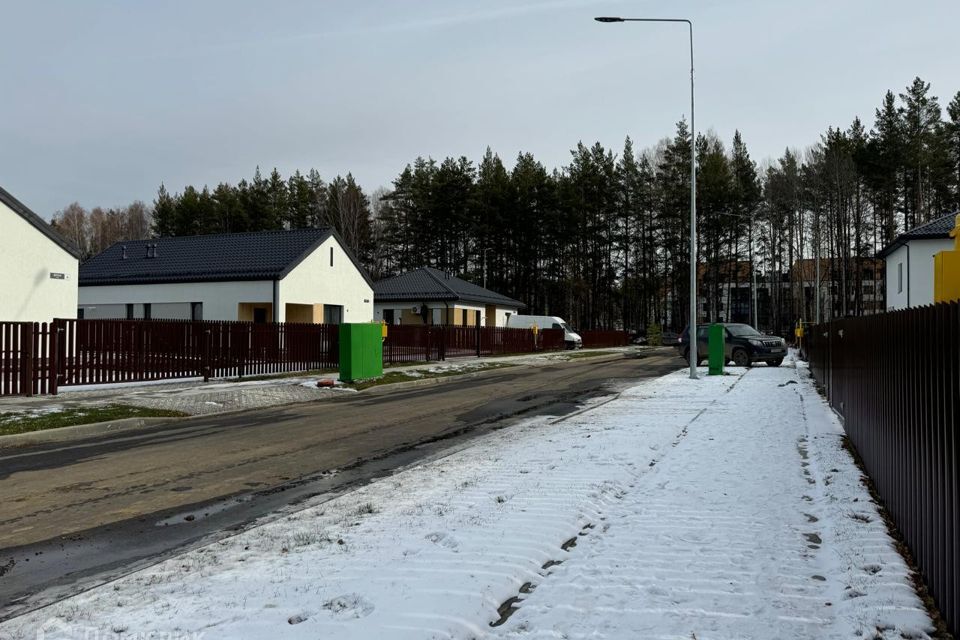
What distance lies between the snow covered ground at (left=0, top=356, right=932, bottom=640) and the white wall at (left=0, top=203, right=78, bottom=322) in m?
21.6

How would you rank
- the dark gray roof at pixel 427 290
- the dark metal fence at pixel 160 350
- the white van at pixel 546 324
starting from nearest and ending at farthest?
the dark metal fence at pixel 160 350
the dark gray roof at pixel 427 290
the white van at pixel 546 324

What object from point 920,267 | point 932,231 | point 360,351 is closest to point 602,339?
point 920,267

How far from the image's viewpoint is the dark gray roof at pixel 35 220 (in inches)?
894

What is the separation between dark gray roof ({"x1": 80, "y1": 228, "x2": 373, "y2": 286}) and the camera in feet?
105

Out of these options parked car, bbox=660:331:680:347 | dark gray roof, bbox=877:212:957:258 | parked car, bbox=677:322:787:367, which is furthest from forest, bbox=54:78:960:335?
parked car, bbox=677:322:787:367

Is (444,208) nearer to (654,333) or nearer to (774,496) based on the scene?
(654,333)

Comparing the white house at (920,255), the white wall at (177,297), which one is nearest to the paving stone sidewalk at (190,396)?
the white wall at (177,297)

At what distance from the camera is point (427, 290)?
156 feet

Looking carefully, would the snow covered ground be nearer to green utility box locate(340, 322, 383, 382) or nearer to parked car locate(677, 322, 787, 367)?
green utility box locate(340, 322, 383, 382)

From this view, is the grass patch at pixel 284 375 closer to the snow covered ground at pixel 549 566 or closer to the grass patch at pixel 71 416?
the grass patch at pixel 71 416

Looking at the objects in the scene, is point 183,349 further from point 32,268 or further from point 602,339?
point 602,339

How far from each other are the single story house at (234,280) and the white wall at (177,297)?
0.05 meters

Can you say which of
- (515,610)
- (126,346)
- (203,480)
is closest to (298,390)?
(126,346)

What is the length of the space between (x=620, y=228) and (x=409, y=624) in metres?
64.7
